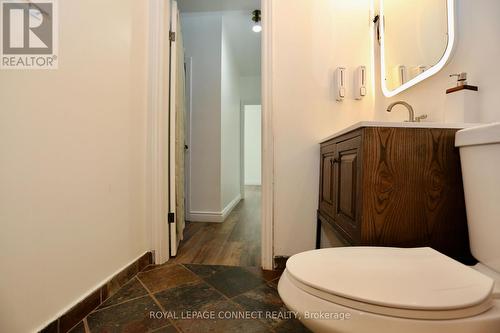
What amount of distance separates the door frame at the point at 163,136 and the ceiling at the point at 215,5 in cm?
102

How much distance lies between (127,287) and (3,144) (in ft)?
3.07

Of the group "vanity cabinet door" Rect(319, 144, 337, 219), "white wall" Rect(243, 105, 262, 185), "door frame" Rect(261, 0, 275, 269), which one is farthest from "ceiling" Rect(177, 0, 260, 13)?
"white wall" Rect(243, 105, 262, 185)

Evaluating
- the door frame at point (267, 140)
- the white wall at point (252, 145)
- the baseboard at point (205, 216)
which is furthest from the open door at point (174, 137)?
the white wall at point (252, 145)

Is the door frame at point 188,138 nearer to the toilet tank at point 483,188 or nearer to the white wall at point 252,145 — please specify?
the toilet tank at point 483,188

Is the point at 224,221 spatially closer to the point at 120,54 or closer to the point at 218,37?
the point at 120,54

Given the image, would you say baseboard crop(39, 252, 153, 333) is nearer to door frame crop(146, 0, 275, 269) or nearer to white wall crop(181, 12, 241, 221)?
door frame crop(146, 0, 275, 269)

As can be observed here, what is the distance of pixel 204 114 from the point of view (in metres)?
2.77

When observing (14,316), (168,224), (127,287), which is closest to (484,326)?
(14,316)

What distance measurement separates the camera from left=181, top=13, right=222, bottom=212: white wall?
8.93ft

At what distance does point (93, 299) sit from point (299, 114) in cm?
151

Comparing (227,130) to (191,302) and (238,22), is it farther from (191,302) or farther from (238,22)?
(191,302)

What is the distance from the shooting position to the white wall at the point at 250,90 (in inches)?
187

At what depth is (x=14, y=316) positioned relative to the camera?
2.47 ft

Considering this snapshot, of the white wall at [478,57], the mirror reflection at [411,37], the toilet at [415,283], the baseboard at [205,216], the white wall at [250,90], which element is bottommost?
the baseboard at [205,216]
